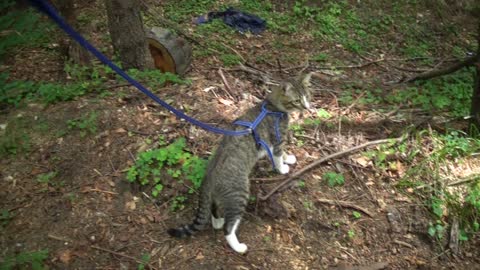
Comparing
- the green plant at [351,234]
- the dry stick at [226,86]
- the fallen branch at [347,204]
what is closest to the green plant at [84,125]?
the dry stick at [226,86]

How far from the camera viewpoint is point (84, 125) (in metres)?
4.22

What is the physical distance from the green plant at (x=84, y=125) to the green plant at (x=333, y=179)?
8.99 feet

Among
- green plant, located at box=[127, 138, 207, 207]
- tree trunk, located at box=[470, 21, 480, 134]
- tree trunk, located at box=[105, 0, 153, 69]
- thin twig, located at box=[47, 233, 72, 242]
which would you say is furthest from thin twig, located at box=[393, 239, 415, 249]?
tree trunk, located at box=[105, 0, 153, 69]

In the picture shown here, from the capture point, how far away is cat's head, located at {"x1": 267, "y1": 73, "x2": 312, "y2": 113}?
400cm

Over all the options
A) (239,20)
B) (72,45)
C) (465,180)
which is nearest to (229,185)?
(465,180)

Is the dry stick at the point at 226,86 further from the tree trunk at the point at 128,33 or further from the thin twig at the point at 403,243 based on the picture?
the thin twig at the point at 403,243

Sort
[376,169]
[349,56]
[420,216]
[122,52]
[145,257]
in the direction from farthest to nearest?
1. [349,56]
2. [122,52]
3. [376,169]
4. [420,216]
5. [145,257]

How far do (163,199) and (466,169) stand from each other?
3574 mm

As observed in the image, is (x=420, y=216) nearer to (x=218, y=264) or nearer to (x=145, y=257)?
(x=218, y=264)

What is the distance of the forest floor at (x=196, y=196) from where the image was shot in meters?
3.38

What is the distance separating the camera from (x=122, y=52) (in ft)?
18.2

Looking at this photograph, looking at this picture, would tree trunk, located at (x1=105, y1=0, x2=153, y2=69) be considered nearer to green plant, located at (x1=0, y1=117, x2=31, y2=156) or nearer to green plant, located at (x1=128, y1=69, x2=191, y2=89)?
green plant, located at (x1=128, y1=69, x2=191, y2=89)

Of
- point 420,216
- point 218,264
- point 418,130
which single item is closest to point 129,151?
point 218,264

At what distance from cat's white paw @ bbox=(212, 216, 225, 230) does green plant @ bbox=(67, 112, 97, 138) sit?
183 cm
